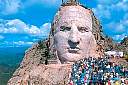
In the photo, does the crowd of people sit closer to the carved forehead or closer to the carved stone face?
the carved stone face

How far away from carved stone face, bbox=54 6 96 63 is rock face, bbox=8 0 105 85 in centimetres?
87

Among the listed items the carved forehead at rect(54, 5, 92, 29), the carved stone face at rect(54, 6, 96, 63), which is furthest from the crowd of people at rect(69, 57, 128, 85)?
the carved forehead at rect(54, 5, 92, 29)

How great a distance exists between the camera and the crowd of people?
25.5m

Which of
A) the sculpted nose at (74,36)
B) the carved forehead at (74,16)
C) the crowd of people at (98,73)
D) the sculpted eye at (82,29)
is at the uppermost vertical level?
the carved forehead at (74,16)

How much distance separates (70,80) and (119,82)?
4379mm

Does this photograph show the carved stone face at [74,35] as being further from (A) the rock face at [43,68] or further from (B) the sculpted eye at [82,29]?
(A) the rock face at [43,68]

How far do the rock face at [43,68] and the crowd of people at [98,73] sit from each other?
6.14 ft

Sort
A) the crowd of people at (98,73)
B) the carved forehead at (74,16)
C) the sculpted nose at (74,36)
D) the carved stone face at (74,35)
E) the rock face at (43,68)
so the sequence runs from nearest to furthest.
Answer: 1. the crowd of people at (98,73)
2. the rock face at (43,68)
3. the sculpted nose at (74,36)
4. the carved stone face at (74,35)
5. the carved forehead at (74,16)

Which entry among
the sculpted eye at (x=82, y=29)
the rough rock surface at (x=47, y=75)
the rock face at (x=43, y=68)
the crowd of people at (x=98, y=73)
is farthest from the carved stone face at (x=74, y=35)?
the crowd of people at (x=98, y=73)

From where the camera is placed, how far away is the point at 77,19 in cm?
3384

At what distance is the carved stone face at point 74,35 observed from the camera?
33.6 m

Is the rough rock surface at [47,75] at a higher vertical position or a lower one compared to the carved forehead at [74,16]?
lower

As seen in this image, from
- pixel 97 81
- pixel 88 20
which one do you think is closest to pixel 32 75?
pixel 88 20

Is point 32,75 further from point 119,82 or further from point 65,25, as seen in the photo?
point 119,82
